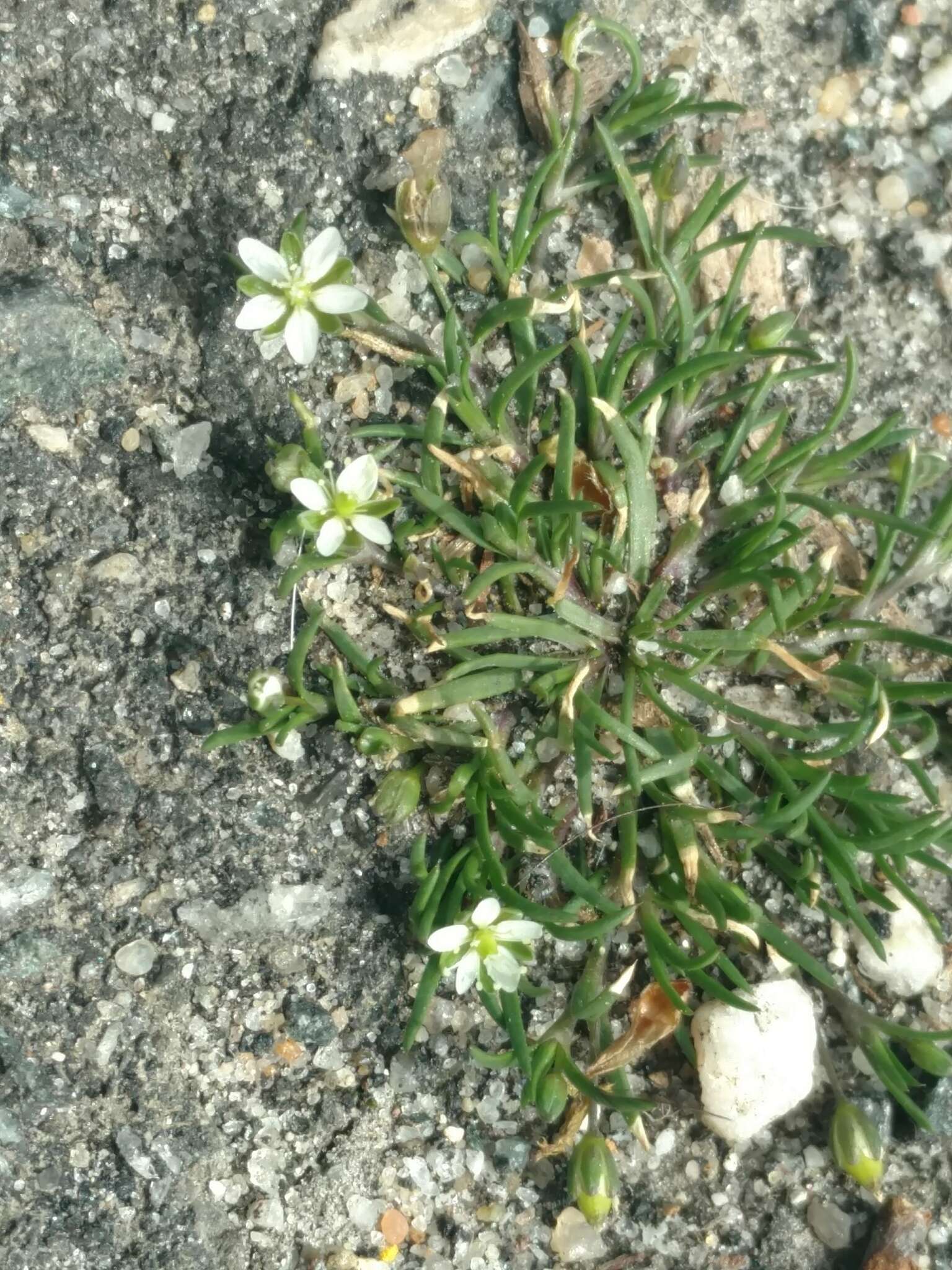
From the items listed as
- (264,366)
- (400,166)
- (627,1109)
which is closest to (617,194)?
(400,166)

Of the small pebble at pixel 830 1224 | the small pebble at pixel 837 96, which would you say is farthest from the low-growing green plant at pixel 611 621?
the small pebble at pixel 837 96

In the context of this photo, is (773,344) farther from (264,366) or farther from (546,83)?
(264,366)

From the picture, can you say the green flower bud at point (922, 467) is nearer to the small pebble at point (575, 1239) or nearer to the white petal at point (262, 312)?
the white petal at point (262, 312)

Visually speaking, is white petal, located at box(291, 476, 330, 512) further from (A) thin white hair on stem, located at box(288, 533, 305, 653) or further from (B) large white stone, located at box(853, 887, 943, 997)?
(B) large white stone, located at box(853, 887, 943, 997)

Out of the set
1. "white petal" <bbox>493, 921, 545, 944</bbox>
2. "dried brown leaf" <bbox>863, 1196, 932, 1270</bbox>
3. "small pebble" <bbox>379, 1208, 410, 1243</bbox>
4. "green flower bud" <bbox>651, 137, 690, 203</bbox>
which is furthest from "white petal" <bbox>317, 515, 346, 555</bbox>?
"dried brown leaf" <bbox>863, 1196, 932, 1270</bbox>

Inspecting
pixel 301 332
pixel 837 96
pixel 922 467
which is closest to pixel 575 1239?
pixel 922 467

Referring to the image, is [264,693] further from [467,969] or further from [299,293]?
[299,293]
